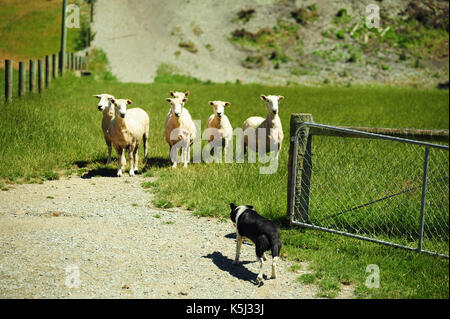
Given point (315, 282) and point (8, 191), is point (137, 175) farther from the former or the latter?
point (315, 282)

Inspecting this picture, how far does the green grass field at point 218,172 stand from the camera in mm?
5809

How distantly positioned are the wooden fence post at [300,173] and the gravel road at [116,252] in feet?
3.18

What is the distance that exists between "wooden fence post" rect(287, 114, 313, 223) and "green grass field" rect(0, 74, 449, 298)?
322 mm

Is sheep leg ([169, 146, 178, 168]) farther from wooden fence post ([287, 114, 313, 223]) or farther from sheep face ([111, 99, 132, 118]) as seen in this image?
wooden fence post ([287, 114, 313, 223])

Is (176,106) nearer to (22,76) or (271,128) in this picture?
(271,128)

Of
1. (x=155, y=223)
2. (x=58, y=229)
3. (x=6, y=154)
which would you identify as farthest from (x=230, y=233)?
(x=6, y=154)

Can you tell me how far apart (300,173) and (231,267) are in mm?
1896

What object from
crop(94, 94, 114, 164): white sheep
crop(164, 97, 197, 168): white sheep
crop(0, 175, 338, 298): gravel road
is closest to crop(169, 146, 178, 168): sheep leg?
crop(164, 97, 197, 168): white sheep

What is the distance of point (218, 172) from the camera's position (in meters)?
9.95

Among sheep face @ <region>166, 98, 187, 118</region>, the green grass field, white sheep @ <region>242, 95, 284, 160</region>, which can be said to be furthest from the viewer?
white sheep @ <region>242, 95, 284, 160</region>

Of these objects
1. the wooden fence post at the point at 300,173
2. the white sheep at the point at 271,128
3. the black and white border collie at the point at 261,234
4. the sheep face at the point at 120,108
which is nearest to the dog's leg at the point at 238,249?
the black and white border collie at the point at 261,234

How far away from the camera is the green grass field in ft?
19.1

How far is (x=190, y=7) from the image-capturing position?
175 ft

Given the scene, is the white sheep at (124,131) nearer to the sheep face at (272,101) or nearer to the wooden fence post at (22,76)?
the sheep face at (272,101)
